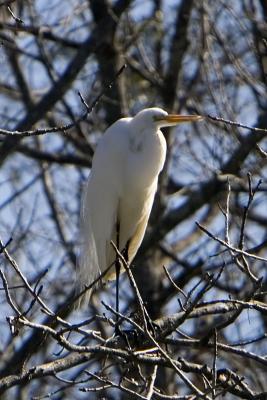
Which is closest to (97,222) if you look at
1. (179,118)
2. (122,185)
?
(122,185)

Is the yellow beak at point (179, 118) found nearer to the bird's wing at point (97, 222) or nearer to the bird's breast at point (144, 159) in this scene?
the bird's breast at point (144, 159)

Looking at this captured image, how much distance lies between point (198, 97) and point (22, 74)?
4.42ft

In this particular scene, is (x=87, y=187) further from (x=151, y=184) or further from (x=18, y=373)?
(x=18, y=373)

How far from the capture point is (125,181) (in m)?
4.88

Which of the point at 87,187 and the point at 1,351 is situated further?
the point at 1,351

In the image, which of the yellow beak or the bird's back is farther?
the bird's back

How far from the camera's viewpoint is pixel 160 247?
756 centimetres

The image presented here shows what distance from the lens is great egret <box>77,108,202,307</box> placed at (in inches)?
190

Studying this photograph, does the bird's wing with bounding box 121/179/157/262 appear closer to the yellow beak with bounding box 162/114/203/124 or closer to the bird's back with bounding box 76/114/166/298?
the bird's back with bounding box 76/114/166/298

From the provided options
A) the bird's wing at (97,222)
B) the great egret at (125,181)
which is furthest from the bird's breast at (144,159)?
the bird's wing at (97,222)

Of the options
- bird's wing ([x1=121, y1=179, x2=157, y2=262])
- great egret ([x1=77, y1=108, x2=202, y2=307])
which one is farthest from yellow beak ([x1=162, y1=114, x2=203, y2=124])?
bird's wing ([x1=121, y1=179, x2=157, y2=262])

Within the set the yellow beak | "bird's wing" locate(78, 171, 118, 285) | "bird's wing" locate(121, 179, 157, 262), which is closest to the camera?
the yellow beak

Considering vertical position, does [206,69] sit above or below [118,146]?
above

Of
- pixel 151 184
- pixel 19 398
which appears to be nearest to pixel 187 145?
pixel 19 398
